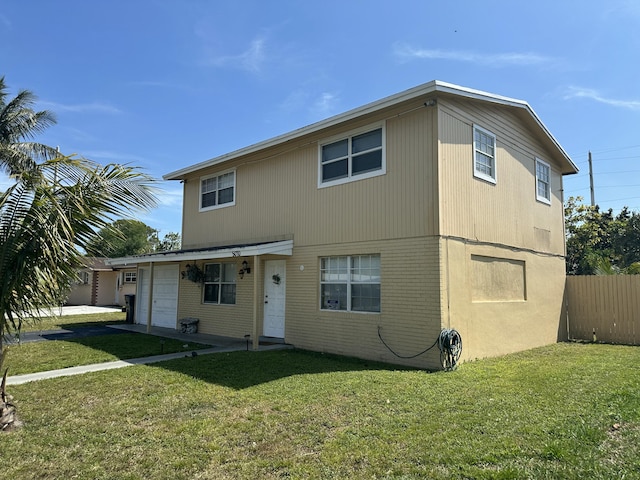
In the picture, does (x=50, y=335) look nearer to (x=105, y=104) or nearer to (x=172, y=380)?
(x=105, y=104)

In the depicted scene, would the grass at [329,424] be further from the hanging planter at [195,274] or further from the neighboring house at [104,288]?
the neighboring house at [104,288]

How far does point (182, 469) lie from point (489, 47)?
10.3 m

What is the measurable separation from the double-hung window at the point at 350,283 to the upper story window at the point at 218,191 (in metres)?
4.82

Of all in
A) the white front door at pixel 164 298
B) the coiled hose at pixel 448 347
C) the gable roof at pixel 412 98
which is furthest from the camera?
the white front door at pixel 164 298

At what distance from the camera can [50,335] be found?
13.5 meters

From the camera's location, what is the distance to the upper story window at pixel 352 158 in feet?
32.7

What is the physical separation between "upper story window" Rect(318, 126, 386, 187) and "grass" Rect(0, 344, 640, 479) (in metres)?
4.58

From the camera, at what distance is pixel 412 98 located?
8.98m

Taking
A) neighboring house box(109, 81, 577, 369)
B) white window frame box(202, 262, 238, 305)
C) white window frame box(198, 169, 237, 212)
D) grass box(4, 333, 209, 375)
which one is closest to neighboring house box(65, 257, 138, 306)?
white window frame box(198, 169, 237, 212)

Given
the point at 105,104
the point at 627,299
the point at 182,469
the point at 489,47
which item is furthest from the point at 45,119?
the point at 627,299

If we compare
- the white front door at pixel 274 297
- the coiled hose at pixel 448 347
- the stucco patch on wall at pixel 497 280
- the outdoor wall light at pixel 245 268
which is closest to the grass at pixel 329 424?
the coiled hose at pixel 448 347

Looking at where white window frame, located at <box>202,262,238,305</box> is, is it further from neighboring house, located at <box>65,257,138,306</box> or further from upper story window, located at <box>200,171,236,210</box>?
neighboring house, located at <box>65,257,138,306</box>

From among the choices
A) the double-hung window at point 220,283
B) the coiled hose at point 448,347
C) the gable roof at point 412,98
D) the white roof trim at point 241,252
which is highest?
the gable roof at point 412,98

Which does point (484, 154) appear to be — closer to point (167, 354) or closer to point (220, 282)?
point (220, 282)
